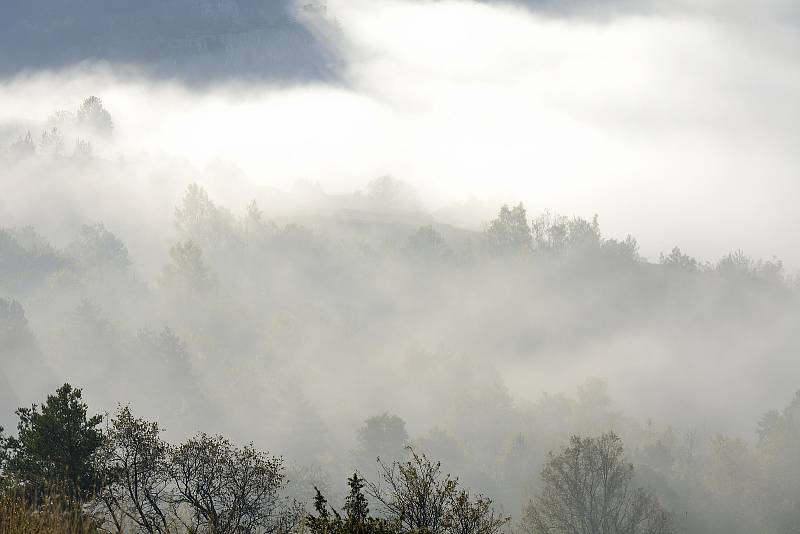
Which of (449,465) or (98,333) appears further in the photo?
(98,333)

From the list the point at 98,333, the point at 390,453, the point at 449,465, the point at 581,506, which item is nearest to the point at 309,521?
the point at 581,506

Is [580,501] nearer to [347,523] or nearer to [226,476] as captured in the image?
[226,476]

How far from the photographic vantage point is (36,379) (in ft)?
543

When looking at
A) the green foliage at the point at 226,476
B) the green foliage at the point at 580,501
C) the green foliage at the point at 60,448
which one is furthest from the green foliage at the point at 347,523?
the green foliage at the point at 580,501

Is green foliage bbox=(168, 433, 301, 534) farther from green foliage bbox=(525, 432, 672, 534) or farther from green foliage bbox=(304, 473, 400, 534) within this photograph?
green foliage bbox=(525, 432, 672, 534)

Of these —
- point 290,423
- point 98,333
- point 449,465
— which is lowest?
point 449,465

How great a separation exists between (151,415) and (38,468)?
439 feet

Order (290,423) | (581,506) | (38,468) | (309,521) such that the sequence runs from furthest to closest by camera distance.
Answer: (290,423) < (581,506) < (38,468) < (309,521)

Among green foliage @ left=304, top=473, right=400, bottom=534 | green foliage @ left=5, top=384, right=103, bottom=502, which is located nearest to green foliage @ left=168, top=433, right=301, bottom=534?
green foliage @ left=5, top=384, right=103, bottom=502

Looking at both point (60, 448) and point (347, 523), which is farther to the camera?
point (60, 448)

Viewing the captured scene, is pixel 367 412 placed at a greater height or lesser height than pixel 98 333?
lesser

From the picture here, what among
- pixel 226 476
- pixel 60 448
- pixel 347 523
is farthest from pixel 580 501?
pixel 347 523

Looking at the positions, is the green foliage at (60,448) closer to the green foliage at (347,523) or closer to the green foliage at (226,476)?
the green foliage at (226,476)

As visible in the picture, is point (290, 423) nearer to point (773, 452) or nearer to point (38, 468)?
point (773, 452)
